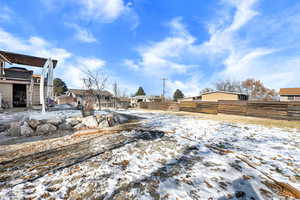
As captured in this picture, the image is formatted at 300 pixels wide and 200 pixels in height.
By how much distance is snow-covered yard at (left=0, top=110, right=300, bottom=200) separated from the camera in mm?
1668

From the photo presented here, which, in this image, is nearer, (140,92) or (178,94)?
(178,94)

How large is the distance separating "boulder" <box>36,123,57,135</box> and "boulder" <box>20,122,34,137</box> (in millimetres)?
176

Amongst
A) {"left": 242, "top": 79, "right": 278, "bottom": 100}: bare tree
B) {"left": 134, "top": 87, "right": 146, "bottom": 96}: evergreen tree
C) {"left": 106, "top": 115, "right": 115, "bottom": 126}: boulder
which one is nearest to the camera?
{"left": 106, "top": 115, "right": 115, "bottom": 126}: boulder

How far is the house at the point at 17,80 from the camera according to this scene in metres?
8.02

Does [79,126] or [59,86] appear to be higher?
[59,86]

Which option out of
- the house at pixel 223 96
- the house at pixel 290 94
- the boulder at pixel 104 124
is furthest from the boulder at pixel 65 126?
the house at pixel 290 94

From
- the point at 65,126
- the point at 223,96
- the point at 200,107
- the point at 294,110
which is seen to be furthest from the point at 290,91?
the point at 65,126

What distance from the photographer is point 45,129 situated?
14.4 ft

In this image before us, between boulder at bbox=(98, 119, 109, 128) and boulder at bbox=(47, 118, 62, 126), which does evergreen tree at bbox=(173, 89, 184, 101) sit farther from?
boulder at bbox=(47, 118, 62, 126)

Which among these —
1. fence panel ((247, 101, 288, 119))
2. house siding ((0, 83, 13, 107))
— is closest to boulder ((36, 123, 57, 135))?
house siding ((0, 83, 13, 107))

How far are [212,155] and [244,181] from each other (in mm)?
830

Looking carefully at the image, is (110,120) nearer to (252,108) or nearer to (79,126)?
(79,126)

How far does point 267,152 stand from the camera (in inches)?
121

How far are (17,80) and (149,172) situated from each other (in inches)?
449
